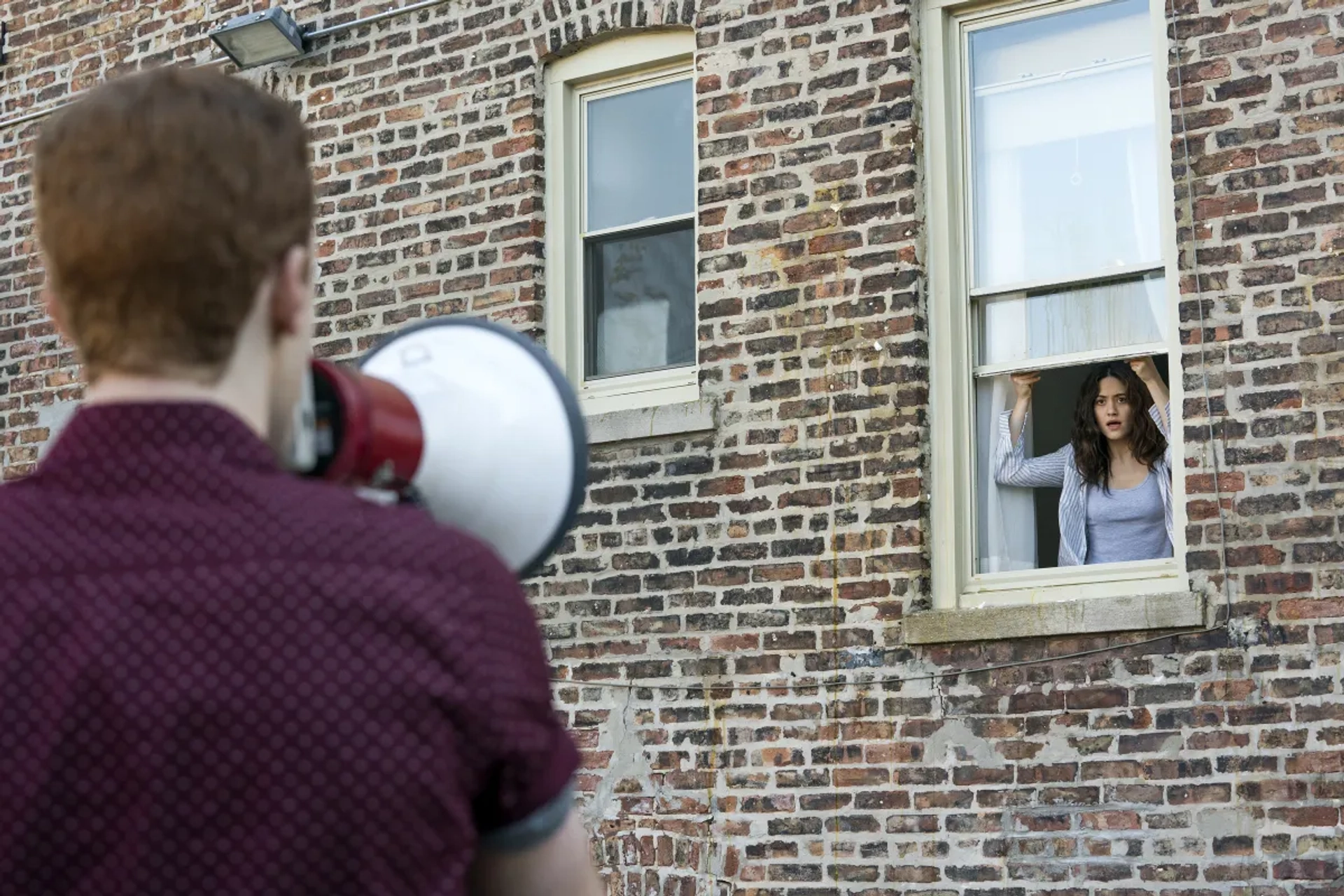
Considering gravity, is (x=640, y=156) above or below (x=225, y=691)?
above

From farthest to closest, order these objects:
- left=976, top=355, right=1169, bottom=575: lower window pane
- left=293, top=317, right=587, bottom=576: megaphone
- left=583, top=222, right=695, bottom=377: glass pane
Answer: left=583, top=222, right=695, bottom=377: glass pane, left=976, top=355, right=1169, bottom=575: lower window pane, left=293, top=317, right=587, bottom=576: megaphone

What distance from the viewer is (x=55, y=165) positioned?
1.51m

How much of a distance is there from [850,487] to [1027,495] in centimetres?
61

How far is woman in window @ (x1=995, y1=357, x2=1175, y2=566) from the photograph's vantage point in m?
6.44

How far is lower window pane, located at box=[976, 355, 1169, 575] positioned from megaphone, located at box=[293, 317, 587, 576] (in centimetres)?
469

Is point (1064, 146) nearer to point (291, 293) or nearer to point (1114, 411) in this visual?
point (1114, 411)

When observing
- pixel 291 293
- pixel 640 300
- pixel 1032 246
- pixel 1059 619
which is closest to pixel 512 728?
pixel 291 293

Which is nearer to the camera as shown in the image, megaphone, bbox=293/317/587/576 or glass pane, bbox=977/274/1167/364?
megaphone, bbox=293/317/587/576

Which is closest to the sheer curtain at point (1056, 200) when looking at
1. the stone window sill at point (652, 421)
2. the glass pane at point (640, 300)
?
the stone window sill at point (652, 421)

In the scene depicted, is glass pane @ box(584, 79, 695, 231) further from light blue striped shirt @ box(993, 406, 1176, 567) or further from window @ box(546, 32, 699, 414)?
light blue striped shirt @ box(993, 406, 1176, 567)

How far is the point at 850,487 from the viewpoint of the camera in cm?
677

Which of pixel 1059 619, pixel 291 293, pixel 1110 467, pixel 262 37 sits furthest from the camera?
pixel 262 37

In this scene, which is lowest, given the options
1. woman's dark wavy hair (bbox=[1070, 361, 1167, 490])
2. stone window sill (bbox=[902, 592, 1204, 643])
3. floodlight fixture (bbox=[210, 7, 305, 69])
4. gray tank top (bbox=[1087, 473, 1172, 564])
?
stone window sill (bbox=[902, 592, 1204, 643])

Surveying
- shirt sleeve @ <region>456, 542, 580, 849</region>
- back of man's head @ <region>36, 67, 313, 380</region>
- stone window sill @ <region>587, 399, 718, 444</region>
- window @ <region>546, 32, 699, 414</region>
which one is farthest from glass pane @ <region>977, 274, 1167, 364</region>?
back of man's head @ <region>36, 67, 313, 380</region>
